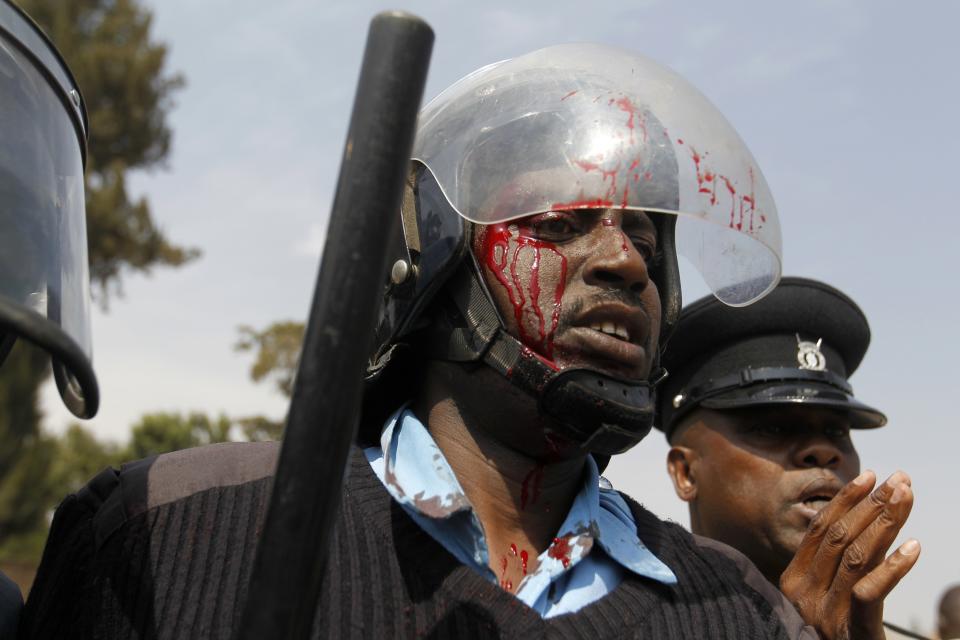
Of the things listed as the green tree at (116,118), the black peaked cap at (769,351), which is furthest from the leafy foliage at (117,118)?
the black peaked cap at (769,351)

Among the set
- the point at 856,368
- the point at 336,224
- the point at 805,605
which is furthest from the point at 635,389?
the point at 856,368

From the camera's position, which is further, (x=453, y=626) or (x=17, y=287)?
(x=453, y=626)

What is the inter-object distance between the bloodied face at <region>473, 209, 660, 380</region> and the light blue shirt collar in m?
0.30

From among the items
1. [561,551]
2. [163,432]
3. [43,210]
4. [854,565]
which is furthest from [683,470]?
[163,432]

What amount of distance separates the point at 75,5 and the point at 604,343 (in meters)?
23.1

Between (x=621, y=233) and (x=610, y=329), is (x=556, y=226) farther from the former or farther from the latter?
(x=610, y=329)

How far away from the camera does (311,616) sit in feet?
3.08

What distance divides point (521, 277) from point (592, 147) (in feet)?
0.95

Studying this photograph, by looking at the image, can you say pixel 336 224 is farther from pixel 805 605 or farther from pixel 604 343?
pixel 805 605

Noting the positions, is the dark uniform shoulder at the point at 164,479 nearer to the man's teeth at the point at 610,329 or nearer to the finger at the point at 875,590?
the man's teeth at the point at 610,329

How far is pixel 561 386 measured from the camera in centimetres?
198

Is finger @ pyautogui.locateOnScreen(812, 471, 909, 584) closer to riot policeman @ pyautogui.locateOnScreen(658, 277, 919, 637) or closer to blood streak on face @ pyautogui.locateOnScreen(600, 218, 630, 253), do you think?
blood streak on face @ pyautogui.locateOnScreen(600, 218, 630, 253)

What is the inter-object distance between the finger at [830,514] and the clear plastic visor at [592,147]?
49 centimetres

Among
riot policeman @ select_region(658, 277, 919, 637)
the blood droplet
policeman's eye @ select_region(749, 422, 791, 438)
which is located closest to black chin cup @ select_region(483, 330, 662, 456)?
the blood droplet
